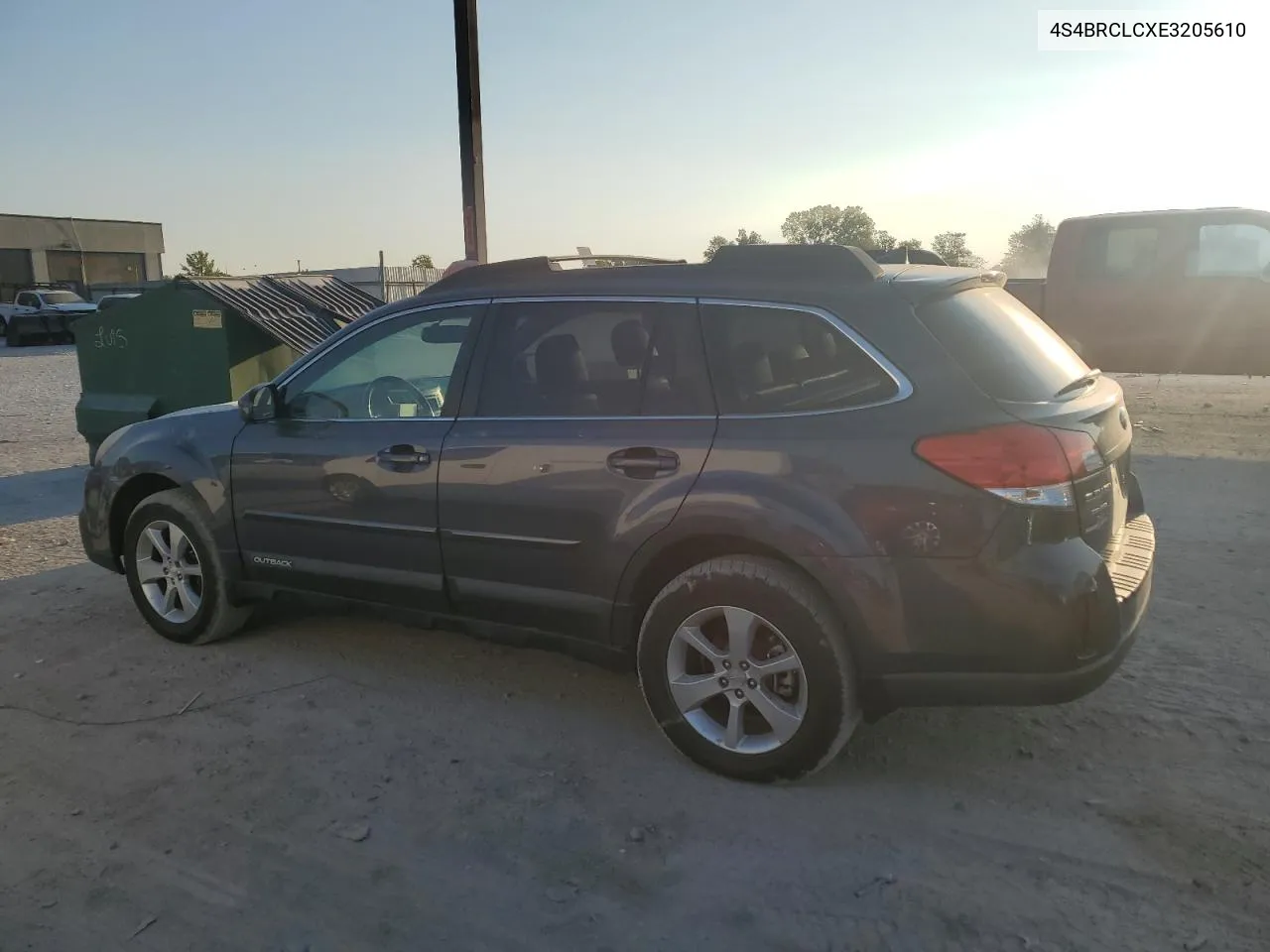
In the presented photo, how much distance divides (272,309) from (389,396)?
14.8ft

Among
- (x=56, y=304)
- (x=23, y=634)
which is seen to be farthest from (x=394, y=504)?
(x=56, y=304)

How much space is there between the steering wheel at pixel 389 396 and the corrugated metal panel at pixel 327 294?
4.36 m

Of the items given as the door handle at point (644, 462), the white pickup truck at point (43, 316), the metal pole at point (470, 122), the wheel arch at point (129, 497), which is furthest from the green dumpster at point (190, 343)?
the white pickup truck at point (43, 316)

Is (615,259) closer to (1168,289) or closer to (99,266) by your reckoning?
(1168,289)

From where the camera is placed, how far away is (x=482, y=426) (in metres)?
3.85

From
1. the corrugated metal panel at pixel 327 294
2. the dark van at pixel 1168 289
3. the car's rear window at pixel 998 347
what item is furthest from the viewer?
the dark van at pixel 1168 289

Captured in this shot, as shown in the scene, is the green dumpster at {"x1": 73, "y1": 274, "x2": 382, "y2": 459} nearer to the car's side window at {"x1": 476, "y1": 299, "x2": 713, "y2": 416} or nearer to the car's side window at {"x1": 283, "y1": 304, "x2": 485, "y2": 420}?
the car's side window at {"x1": 283, "y1": 304, "x2": 485, "y2": 420}

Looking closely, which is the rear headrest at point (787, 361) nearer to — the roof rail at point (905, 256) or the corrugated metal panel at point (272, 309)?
the roof rail at point (905, 256)

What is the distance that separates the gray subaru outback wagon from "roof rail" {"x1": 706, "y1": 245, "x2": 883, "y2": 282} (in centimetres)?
1

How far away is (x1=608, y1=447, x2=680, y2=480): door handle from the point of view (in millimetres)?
3416

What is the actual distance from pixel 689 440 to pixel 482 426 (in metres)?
0.90

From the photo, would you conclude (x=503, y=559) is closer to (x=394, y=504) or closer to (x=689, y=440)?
(x=394, y=504)

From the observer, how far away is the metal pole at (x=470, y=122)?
335 inches

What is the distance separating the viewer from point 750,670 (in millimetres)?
3338
